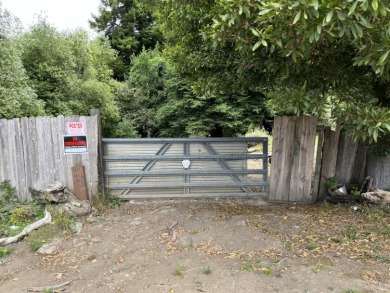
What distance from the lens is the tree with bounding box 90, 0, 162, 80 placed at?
24.1m

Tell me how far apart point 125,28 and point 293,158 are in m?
24.8

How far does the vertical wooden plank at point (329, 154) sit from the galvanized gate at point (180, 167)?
104cm

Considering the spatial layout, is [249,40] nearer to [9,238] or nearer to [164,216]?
A: [164,216]

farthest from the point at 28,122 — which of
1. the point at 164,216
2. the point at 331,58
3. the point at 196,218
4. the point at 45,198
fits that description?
the point at 331,58

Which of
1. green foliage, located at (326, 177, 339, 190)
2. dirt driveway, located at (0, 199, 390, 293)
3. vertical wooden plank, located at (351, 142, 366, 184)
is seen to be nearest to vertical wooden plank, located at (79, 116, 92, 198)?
dirt driveway, located at (0, 199, 390, 293)

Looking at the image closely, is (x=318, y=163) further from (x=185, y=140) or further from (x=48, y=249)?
(x=48, y=249)

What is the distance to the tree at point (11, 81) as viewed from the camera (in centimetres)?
949

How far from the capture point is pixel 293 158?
5188mm

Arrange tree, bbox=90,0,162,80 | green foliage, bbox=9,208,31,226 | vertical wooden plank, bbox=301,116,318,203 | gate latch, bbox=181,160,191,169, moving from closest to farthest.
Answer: green foliage, bbox=9,208,31,226 < vertical wooden plank, bbox=301,116,318,203 < gate latch, bbox=181,160,191,169 < tree, bbox=90,0,162,80

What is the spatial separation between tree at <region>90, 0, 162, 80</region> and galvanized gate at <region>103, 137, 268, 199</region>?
19403mm

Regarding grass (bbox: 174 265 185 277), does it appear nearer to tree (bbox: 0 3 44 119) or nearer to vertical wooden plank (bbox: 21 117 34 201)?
vertical wooden plank (bbox: 21 117 34 201)

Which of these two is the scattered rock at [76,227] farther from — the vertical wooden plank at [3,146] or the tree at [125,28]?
the tree at [125,28]

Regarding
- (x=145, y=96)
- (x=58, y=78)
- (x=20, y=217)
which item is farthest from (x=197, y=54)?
(x=145, y=96)

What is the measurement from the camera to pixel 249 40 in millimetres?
3082
